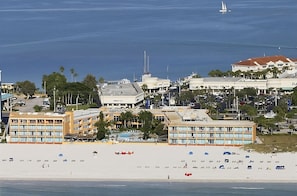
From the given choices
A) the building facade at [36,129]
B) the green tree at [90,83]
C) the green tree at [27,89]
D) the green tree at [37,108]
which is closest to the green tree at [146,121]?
the building facade at [36,129]

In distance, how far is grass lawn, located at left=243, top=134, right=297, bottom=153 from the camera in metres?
14.6

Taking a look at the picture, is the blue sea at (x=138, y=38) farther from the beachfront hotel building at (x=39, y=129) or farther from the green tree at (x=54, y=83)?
the beachfront hotel building at (x=39, y=129)

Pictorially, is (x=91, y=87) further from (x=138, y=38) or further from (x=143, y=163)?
(x=138, y=38)

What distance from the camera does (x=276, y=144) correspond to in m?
15.2

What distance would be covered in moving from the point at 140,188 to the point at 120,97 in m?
7.14

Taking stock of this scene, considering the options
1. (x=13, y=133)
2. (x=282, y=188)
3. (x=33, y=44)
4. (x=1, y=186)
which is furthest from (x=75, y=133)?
(x=33, y=44)

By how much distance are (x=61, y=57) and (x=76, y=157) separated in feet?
43.9

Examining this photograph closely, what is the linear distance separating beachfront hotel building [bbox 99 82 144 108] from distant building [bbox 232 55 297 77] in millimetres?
4652

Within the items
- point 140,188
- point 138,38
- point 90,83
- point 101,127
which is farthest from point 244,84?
point 138,38

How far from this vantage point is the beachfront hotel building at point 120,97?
64.4ft

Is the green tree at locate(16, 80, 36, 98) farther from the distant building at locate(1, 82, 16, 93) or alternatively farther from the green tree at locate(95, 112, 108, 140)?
the green tree at locate(95, 112, 108, 140)

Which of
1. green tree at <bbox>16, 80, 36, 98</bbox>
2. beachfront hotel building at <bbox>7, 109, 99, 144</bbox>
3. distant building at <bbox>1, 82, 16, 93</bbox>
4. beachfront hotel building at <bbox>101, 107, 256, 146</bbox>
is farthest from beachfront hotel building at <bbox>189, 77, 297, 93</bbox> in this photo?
beachfront hotel building at <bbox>7, 109, 99, 144</bbox>

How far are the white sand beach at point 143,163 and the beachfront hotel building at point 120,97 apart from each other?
440 centimetres

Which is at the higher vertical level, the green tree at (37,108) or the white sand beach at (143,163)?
the green tree at (37,108)
